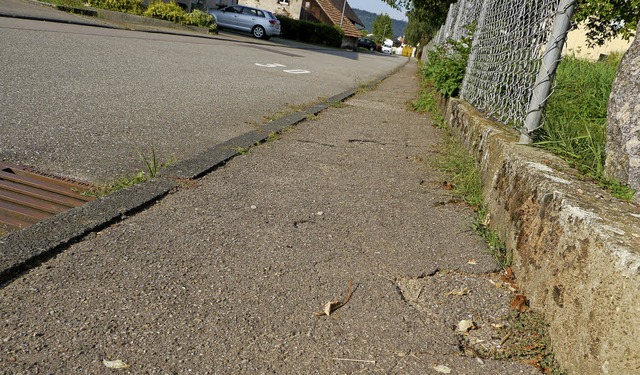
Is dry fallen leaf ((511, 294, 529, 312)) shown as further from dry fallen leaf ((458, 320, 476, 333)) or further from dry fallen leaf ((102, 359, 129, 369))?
dry fallen leaf ((102, 359, 129, 369))

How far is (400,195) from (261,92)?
511cm

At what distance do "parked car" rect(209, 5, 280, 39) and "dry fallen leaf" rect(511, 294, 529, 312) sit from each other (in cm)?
3045

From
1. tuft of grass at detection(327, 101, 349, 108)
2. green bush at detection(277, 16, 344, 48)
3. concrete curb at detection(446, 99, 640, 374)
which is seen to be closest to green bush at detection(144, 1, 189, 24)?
tuft of grass at detection(327, 101, 349, 108)

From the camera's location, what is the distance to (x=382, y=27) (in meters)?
123

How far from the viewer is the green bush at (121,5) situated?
914 inches

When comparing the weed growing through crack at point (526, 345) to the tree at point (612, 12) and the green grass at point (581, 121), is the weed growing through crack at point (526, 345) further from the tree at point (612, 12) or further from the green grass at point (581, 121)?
the tree at point (612, 12)

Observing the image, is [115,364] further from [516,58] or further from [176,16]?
[176,16]

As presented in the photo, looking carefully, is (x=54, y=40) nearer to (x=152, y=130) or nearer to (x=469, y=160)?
(x=152, y=130)

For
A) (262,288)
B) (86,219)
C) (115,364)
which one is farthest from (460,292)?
(86,219)

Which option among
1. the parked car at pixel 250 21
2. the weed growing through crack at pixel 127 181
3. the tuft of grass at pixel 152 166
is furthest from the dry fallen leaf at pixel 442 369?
the parked car at pixel 250 21

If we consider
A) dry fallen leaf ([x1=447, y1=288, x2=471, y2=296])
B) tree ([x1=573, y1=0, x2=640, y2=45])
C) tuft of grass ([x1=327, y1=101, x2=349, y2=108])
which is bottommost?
dry fallen leaf ([x1=447, y1=288, x2=471, y2=296])

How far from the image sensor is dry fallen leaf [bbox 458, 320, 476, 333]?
2311 mm

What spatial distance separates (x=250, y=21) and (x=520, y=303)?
3135cm

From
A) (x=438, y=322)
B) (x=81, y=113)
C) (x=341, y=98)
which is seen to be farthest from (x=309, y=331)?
(x=341, y=98)
